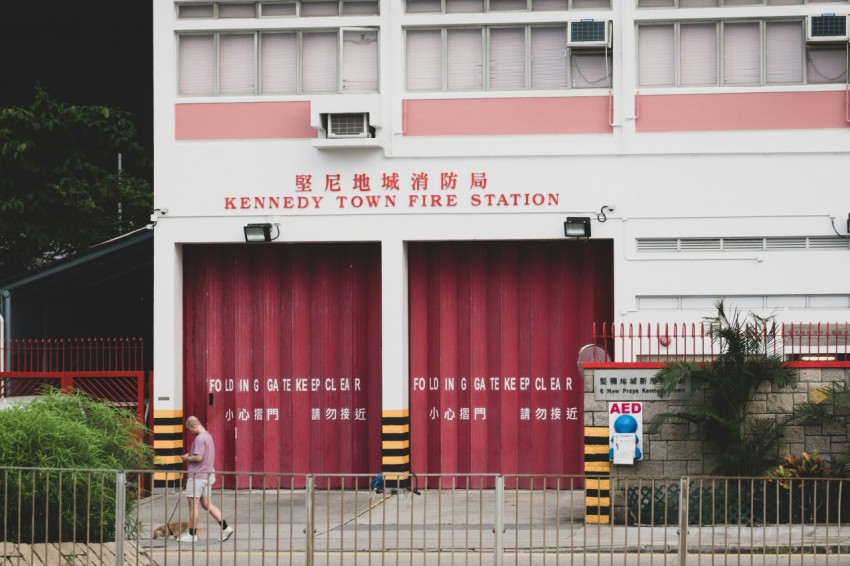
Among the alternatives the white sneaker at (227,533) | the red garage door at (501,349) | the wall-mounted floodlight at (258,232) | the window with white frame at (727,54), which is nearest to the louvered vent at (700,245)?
the red garage door at (501,349)

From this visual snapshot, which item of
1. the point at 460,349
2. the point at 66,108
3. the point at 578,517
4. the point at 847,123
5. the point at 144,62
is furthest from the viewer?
the point at 144,62

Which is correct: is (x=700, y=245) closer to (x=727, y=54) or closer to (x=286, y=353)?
(x=727, y=54)

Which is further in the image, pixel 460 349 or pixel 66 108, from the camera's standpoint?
pixel 66 108

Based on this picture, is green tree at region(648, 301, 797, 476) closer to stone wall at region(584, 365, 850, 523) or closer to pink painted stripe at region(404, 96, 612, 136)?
stone wall at region(584, 365, 850, 523)

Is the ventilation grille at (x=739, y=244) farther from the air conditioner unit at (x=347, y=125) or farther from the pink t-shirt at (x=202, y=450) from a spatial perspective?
the pink t-shirt at (x=202, y=450)

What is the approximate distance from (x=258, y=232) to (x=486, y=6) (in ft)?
16.3

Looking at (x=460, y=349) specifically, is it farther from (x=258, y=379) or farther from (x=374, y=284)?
(x=258, y=379)

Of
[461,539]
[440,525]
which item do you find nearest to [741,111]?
[461,539]

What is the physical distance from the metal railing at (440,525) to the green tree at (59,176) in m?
6.83

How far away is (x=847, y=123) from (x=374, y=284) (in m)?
7.68

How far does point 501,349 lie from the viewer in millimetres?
21859

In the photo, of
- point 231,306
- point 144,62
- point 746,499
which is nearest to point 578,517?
point 746,499

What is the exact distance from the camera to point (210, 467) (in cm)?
1756

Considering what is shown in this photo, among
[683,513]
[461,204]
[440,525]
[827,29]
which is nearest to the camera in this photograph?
[683,513]
